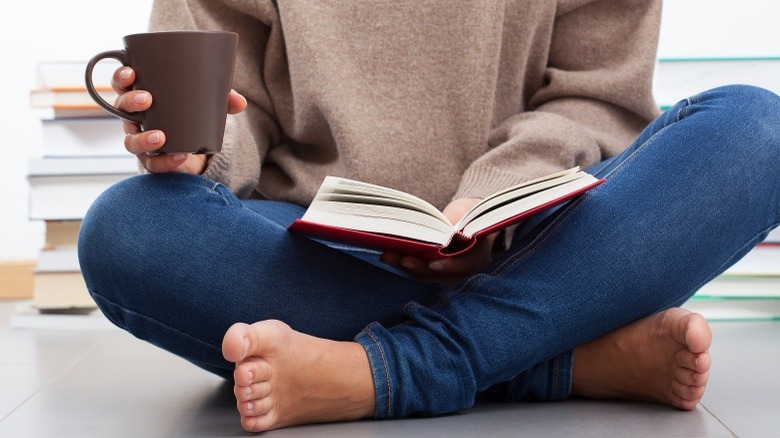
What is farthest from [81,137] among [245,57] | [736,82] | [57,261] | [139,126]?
[736,82]

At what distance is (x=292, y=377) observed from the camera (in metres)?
0.89

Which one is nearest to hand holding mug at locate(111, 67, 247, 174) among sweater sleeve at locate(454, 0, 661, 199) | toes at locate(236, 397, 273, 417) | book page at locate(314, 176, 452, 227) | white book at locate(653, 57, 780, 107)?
book page at locate(314, 176, 452, 227)

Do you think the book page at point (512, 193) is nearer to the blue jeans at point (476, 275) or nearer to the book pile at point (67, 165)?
the blue jeans at point (476, 275)

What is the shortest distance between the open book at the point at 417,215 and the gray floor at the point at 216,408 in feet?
0.61

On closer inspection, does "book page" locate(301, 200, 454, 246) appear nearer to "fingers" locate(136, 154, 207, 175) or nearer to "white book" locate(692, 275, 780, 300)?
"fingers" locate(136, 154, 207, 175)

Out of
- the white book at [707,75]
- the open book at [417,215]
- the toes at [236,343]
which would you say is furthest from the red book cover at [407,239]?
the white book at [707,75]

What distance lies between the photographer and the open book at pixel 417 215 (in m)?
0.87

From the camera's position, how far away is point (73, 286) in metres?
1.83

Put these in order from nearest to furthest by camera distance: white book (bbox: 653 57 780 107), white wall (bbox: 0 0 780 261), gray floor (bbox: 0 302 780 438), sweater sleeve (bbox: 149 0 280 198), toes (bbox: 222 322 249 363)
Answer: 1. toes (bbox: 222 322 249 363)
2. gray floor (bbox: 0 302 780 438)
3. sweater sleeve (bbox: 149 0 280 198)
4. white book (bbox: 653 57 780 107)
5. white wall (bbox: 0 0 780 261)

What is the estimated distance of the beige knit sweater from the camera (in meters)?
1.23

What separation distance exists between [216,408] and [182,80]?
1.27 feet

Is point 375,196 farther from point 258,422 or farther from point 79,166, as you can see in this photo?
point 79,166

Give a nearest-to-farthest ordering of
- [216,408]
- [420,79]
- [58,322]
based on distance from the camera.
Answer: [216,408]
[420,79]
[58,322]

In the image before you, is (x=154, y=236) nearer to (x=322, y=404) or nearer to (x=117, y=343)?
(x=322, y=404)
